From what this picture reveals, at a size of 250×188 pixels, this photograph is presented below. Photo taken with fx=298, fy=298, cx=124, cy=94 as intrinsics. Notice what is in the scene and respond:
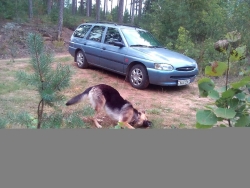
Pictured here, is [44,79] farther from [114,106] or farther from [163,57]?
[163,57]

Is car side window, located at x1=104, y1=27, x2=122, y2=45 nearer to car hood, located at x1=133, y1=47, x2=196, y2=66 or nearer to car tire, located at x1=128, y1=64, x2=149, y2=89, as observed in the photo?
car hood, located at x1=133, y1=47, x2=196, y2=66

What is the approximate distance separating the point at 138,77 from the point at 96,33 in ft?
7.28

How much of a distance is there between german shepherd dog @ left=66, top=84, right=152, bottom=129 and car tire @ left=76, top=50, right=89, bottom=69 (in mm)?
3968

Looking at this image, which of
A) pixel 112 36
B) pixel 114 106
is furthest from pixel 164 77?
pixel 114 106

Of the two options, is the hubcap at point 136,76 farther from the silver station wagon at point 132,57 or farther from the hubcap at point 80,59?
the hubcap at point 80,59

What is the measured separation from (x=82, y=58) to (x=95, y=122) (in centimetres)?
447

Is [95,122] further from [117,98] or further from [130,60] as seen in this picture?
[130,60]

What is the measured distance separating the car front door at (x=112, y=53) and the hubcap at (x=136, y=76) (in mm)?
433

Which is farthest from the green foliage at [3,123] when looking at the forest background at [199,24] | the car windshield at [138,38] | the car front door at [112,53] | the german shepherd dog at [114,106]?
the forest background at [199,24]

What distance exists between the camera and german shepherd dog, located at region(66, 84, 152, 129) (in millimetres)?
4730

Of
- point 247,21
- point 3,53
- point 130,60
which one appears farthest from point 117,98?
point 3,53

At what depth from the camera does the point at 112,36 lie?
8.06 m

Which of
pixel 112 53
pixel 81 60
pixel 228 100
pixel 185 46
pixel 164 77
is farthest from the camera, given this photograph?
pixel 185 46

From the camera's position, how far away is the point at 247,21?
421 inches
